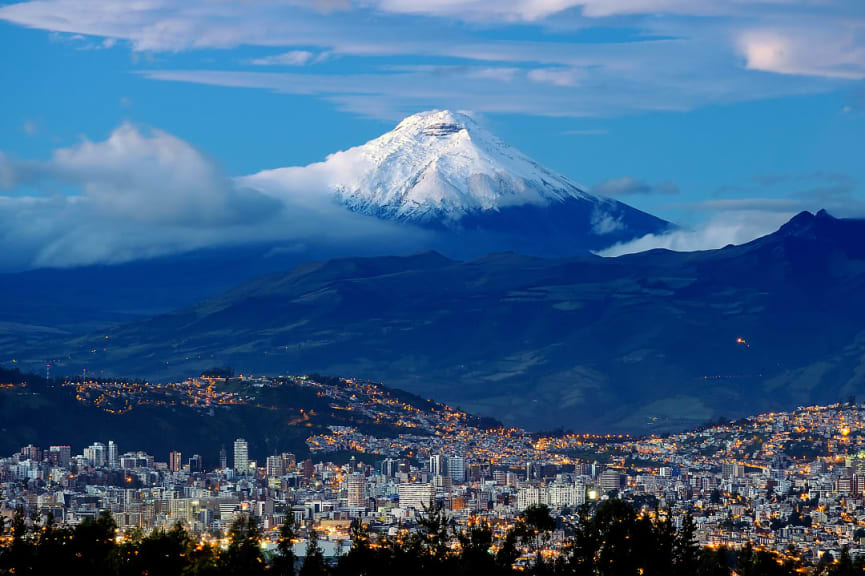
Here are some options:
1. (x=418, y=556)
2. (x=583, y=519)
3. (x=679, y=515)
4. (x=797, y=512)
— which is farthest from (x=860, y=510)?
(x=418, y=556)

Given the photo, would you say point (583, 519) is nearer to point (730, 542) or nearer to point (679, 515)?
point (730, 542)

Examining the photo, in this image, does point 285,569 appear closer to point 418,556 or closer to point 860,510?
point 418,556

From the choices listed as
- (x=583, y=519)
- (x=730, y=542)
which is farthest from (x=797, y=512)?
(x=583, y=519)

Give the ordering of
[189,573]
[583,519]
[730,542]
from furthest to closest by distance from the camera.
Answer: [730,542] → [583,519] → [189,573]

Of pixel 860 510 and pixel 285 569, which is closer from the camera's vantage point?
pixel 285 569

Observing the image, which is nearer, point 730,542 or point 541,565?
point 541,565

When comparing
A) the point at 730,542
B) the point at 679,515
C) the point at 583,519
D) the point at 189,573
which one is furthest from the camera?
the point at 679,515
